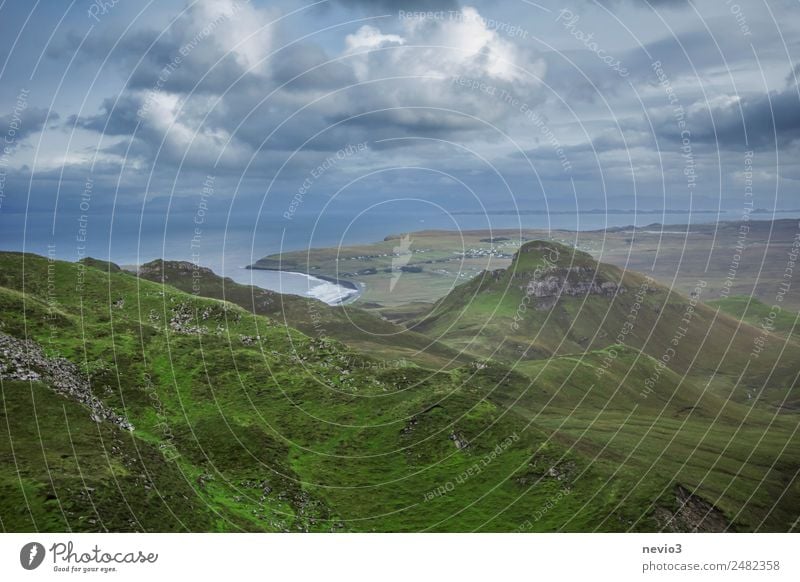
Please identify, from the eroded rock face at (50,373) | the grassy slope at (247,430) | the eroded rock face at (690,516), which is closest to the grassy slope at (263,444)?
the grassy slope at (247,430)

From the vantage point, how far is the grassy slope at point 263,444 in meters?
81.6

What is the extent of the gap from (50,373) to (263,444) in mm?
34124

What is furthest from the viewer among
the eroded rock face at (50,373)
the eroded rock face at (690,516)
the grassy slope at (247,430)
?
the eroded rock face at (690,516)

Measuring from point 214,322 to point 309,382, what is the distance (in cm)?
3055

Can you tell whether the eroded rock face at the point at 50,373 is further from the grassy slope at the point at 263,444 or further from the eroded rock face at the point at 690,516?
the eroded rock face at the point at 690,516

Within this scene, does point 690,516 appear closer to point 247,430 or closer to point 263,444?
point 263,444

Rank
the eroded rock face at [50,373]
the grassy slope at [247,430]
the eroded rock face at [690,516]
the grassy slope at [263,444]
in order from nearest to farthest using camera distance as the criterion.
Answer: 1. the grassy slope at [263,444]
2. the grassy slope at [247,430]
3. the eroded rock face at [50,373]
4. the eroded rock face at [690,516]

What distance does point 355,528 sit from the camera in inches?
3841

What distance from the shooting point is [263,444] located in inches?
4402

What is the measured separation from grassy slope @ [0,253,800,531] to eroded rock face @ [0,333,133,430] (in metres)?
2.90

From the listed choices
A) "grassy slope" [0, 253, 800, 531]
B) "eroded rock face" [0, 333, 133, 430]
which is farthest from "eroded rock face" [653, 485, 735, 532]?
"eroded rock face" [0, 333, 133, 430]

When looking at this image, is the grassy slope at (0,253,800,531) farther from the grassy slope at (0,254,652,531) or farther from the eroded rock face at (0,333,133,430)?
the eroded rock face at (0,333,133,430)

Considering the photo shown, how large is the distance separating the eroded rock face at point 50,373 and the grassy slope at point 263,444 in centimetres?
290
